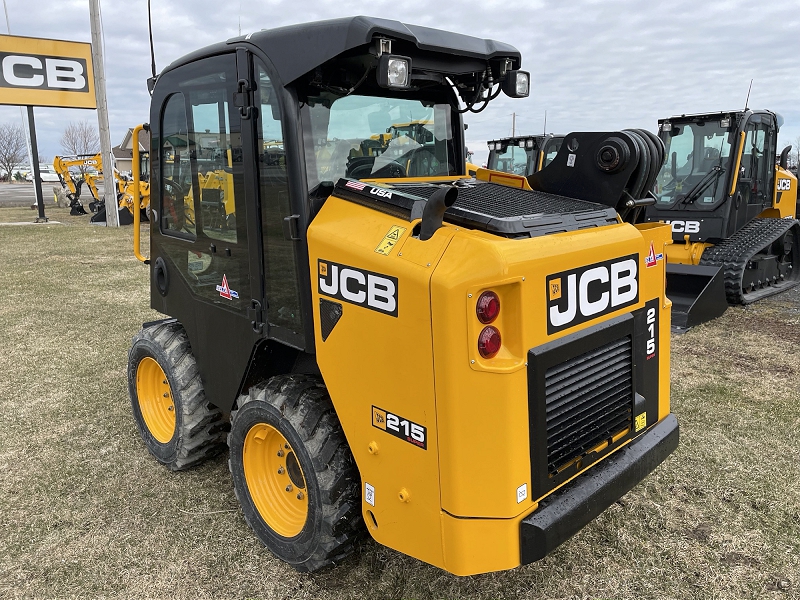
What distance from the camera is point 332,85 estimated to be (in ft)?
8.77

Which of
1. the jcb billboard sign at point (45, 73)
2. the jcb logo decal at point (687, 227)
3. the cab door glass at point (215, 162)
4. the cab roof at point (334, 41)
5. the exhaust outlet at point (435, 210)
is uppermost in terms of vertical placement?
the jcb billboard sign at point (45, 73)

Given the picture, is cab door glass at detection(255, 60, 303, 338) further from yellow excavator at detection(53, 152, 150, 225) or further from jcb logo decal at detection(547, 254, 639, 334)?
yellow excavator at detection(53, 152, 150, 225)

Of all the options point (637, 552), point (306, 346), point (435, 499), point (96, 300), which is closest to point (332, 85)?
point (306, 346)

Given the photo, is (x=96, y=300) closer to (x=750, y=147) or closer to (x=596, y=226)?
(x=596, y=226)

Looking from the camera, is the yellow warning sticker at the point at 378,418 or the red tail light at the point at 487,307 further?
the yellow warning sticker at the point at 378,418

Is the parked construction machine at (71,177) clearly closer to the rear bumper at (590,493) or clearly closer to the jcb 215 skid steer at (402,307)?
the jcb 215 skid steer at (402,307)

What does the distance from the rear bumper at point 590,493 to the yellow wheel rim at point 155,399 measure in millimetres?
2509

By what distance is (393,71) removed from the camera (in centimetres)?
239

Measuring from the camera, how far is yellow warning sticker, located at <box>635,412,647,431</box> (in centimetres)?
278

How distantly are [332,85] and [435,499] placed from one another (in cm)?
173

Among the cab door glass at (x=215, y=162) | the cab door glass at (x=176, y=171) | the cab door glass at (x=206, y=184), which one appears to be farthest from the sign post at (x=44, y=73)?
the cab door glass at (x=215, y=162)

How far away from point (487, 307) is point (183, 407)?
2104 mm

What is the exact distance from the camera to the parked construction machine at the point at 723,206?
772 centimetres

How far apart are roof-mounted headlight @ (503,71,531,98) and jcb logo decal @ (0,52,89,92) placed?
19595 millimetres
